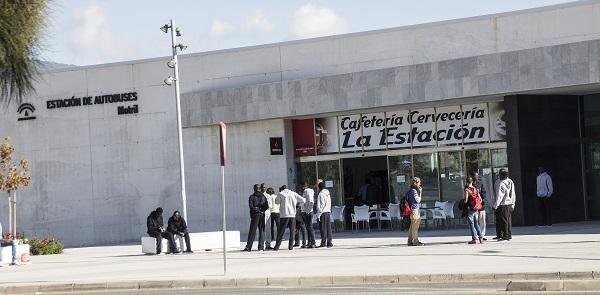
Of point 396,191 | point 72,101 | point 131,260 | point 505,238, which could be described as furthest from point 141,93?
point 505,238

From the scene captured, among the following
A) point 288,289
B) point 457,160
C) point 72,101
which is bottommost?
point 288,289

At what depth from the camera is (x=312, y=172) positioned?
41812 mm

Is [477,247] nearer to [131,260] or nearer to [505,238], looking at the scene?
[505,238]

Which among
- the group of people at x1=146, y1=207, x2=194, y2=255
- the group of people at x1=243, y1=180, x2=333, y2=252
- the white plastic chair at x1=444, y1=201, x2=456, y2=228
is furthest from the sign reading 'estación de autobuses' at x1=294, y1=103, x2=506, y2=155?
the group of people at x1=146, y1=207, x2=194, y2=255

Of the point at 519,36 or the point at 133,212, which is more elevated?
the point at 519,36

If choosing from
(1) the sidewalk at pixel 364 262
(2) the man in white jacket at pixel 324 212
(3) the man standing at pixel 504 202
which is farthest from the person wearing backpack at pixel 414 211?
(2) the man in white jacket at pixel 324 212

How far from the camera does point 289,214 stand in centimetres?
3073

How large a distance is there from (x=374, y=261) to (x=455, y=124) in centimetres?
1496

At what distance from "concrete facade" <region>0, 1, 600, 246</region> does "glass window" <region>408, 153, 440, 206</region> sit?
2.16m

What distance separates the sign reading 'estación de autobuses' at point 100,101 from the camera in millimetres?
44094

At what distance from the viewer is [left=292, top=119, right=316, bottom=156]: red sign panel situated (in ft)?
136

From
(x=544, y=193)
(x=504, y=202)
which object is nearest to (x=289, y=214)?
(x=504, y=202)

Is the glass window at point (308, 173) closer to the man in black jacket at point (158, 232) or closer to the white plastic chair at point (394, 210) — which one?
the white plastic chair at point (394, 210)

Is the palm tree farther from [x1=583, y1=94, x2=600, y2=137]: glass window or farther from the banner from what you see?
[x1=583, y1=94, x2=600, y2=137]: glass window
